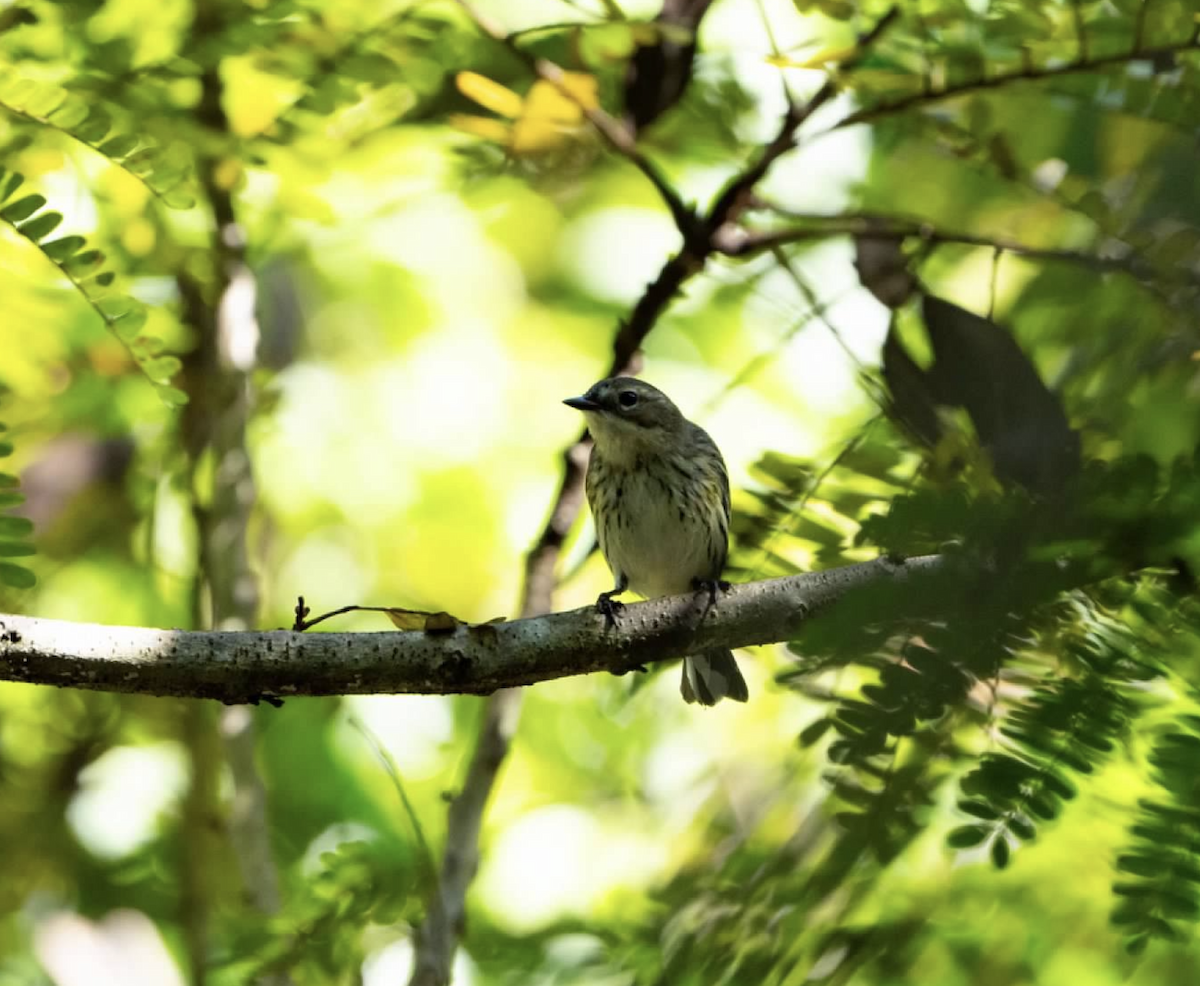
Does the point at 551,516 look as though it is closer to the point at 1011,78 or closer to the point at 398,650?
the point at 398,650

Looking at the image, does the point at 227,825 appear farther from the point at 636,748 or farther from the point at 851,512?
the point at 851,512

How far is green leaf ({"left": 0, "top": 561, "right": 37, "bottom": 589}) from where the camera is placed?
101 inches

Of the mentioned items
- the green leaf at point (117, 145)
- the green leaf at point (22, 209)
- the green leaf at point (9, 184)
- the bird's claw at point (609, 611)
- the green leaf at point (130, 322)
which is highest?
the green leaf at point (117, 145)

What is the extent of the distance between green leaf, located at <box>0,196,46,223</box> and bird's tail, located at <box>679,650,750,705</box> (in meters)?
2.78

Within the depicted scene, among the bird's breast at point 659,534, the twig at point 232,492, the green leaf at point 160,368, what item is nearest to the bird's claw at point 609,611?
the green leaf at point 160,368

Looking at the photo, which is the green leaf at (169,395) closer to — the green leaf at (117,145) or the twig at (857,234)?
the green leaf at (117,145)

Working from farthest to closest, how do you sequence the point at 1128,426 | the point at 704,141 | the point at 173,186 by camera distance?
the point at 704,141
the point at 173,186
the point at 1128,426

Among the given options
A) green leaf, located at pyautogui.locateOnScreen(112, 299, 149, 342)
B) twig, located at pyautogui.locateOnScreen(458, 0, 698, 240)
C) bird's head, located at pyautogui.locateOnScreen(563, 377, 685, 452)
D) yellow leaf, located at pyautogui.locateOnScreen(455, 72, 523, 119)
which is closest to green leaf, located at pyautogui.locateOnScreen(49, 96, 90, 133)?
green leaf, located at pyautogui.locateOnScreen(112, 299, 149, 342)

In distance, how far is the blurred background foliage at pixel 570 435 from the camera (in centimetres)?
197

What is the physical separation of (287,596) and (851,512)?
371 centimetres

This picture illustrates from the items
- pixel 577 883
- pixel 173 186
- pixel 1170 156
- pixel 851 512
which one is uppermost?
pixel 1170 156

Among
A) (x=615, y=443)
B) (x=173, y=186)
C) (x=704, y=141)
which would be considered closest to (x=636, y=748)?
(x=615, y=443)

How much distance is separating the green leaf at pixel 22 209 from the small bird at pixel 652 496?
254 cm

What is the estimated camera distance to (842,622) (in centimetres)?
175
